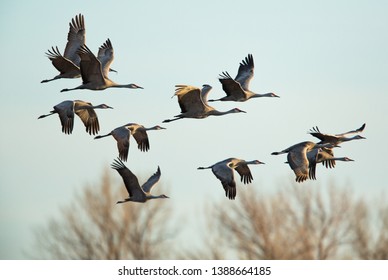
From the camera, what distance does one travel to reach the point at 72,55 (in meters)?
42.3

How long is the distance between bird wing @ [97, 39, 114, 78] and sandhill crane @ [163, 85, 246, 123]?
2.27 meters

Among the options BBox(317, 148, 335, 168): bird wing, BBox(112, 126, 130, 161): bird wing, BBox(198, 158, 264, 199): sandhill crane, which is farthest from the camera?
BBox(317, 148, 335, 168): bird wing

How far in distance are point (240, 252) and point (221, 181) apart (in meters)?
8.89

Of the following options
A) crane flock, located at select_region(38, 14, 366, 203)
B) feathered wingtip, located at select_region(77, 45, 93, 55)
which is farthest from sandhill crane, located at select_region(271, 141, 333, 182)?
feathered wingtip, located at select_region(77, 45, 93, 55)

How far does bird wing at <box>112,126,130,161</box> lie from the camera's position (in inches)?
1555

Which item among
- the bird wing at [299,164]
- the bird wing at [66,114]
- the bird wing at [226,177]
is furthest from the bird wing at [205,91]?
the bird wing at [66,114]

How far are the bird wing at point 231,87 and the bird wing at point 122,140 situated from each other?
7.93 feet

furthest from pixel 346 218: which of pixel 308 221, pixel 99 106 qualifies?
pixel 99 106

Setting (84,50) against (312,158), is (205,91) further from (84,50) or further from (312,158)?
(84,50)

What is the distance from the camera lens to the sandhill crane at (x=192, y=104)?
128 feet

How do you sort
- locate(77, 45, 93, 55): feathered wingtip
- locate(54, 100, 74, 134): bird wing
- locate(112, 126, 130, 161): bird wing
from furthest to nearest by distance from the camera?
locate(54, 100, 74, 134): bird wing
locate(112, 126, 130, 161): bird wing
locate(77, 45, 93, 55): feathered wingtip

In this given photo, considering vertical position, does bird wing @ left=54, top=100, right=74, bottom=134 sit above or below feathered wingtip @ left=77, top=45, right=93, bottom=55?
below

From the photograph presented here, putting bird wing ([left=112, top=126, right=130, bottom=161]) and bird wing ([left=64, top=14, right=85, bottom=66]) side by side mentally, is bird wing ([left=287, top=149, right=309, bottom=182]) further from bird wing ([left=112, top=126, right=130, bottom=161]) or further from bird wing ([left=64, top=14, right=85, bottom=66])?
bird wing ([left=64, top=14, right=85, bottom=66])

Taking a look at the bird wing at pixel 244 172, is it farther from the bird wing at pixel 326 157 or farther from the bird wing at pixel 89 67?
the bird wing at pixel 89 67
